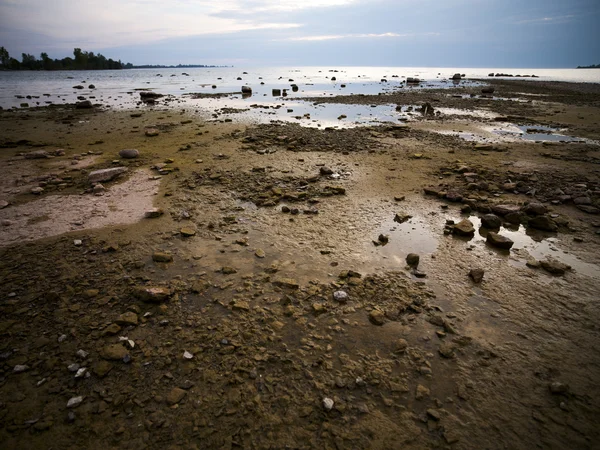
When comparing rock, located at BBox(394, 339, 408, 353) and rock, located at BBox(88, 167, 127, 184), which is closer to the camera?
rock, located at BBox(394, 339, 408, 353)

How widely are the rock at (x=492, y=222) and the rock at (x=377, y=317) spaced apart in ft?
13.4

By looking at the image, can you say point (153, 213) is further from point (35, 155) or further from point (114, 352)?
point (35, 155)

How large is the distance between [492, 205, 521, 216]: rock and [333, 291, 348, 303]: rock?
5025mm

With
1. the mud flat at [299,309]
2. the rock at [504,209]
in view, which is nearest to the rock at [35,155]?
the mud flat at [299,309]

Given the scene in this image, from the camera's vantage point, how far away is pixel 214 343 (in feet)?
11.8

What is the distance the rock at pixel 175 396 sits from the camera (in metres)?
2.92

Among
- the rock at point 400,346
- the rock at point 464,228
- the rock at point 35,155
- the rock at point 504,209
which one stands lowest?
the rock at point 400,346

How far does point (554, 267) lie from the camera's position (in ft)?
16.3

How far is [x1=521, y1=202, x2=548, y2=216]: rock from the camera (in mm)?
6684

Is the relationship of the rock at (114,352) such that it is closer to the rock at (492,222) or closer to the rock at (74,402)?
the rock at (74,402)

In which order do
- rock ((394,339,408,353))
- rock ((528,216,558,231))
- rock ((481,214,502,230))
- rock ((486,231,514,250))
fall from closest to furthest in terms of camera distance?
rock ((394,339,408,353))
rock ((486,231,514,250))
rock ((528,216,558,231))
rock ((481,214,502,230))

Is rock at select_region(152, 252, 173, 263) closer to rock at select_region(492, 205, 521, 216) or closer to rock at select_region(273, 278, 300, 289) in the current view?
rock at select_region(273, 278, 300, 289)

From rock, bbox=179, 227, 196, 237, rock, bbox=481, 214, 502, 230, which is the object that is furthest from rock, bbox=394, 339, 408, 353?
rock, bbox=179, 227, 196, 237

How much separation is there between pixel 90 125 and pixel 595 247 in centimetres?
2293
